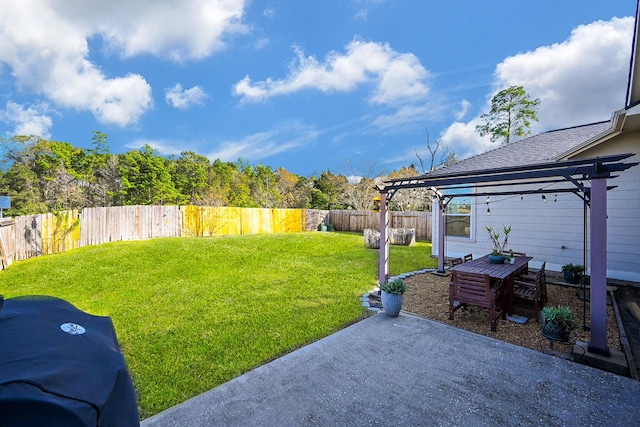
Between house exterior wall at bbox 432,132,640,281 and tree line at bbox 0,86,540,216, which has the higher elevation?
tree line at bbox 0,86,540,216

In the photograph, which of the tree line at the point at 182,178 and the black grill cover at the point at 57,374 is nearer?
the black grill cover at the point at 57,374

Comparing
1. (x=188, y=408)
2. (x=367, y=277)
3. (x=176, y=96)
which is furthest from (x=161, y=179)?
(x=188, y=408)

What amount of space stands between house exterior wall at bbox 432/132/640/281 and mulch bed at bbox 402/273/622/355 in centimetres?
147

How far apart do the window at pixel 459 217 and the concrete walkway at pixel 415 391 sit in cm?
603

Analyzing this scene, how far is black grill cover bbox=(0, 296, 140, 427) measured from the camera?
0.80 m

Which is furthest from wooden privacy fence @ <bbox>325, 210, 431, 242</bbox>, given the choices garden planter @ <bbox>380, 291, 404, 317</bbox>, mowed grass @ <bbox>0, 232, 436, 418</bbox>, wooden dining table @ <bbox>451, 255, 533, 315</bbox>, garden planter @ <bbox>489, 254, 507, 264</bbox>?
garden planter @ <bbox>380, 291, 404, 317</bbox>

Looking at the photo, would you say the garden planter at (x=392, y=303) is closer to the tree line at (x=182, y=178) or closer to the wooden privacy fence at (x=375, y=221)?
the wooden privacy fence at (x=375, y=221)

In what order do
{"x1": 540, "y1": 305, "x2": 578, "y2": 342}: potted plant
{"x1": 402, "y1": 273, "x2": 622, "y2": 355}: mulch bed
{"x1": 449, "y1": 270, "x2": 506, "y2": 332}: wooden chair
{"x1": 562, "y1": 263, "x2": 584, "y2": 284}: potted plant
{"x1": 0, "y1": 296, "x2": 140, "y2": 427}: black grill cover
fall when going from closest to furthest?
{"x1": 0, "y1": 296, "x2": 140, "y2": 427}: black grill cover → {"x1": 540, "y1": 305, "x2": 578, "y2": 342}: potted plant → {"x1": 402, "y1": 273, "x2": 622, "y2": 355}: mulch bed → {"x1": 449, "y1": 270, "x2": 506, "y2": 332}: wooden chair → {"x1": 562, "y1": 263, "x2": 584, "y2": 284}: potted plant

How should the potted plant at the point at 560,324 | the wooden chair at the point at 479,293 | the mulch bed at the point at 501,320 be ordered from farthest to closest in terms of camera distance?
the wooden chair at the point at 479,293 < the mulch bed at the point at 501,320 < the potted plant at the point at 560,324

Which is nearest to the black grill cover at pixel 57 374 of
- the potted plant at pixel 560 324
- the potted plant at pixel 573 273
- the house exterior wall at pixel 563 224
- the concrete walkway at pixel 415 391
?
the concrete walkway at pixel 415 391

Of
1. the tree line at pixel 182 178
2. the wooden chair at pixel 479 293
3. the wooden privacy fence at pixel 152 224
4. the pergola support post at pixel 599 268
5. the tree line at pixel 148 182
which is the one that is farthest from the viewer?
the tree line at pixel 182 178

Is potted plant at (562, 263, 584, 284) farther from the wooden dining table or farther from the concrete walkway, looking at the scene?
the concrete walkway

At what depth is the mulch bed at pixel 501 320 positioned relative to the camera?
3.72m

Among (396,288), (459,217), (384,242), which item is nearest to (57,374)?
(396,288)
